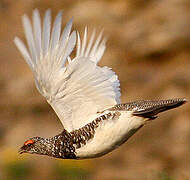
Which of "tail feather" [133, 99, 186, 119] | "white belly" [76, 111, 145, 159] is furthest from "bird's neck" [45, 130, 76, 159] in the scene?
"tail feather" [133, 99, 186, 119]

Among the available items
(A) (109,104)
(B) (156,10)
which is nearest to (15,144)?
(B) (156,10)

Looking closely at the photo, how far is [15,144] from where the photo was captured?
1714 cm

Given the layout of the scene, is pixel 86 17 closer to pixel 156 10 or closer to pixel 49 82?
pixel 156 10

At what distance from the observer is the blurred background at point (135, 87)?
15844 mm

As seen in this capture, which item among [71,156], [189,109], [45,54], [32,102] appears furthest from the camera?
[32,102]

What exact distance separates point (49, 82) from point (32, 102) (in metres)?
11.8

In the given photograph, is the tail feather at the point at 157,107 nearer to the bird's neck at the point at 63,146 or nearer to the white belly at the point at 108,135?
the white belly at the point at 108,135

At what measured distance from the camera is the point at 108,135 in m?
6.91

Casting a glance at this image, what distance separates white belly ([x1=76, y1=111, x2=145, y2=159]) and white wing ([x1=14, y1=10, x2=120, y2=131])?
28cm

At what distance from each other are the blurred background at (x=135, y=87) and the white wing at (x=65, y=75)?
288 inches

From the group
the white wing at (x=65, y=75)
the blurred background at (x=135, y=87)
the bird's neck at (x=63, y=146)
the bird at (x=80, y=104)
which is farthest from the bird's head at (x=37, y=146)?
the blurred background at (x=135, y=87)

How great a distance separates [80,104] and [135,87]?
10.1 metres

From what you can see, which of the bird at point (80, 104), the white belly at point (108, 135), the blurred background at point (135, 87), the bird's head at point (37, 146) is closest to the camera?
the bird at point (80, 104)

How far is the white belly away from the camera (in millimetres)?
6902
